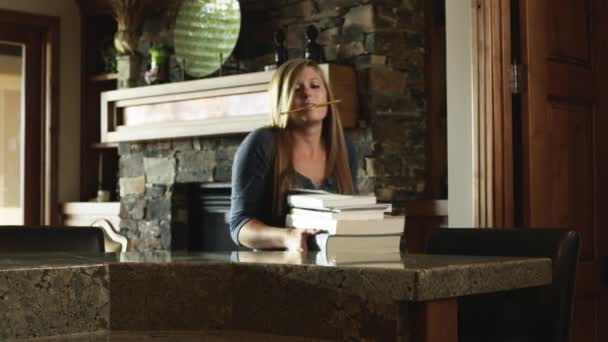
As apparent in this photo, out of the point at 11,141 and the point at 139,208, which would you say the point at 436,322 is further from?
the point at 11,141

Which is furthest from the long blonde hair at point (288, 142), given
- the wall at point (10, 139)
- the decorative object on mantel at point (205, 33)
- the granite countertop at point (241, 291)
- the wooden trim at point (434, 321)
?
A: the wall at point (10, 139)

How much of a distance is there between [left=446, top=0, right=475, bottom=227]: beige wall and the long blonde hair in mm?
808

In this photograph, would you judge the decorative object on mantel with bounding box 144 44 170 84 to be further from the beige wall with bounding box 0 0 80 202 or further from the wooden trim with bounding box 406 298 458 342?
the wooden trim with bounding box 406 298 458 342

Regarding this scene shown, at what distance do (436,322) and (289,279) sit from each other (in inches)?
Result: 9.5

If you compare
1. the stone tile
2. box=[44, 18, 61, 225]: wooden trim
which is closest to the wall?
box=[44, 18, 61, 225]: wooden trim

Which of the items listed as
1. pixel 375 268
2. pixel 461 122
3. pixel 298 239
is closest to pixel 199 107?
pixel 461 122

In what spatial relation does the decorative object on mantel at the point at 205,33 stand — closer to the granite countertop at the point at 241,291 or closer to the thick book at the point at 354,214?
the thick book at the point at 354,214

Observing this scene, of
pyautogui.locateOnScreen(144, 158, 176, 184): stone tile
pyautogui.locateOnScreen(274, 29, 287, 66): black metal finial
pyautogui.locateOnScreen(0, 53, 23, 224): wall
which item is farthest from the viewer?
pyautogui.locateOnScreen(0, 53, 23, 224): wall

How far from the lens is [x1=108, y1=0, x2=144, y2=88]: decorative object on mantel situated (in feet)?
18.4

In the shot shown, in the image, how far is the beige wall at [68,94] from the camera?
6.32 meters

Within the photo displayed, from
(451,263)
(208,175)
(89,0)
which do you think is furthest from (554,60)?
(89,0)

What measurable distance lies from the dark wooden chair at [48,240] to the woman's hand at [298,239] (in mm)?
418

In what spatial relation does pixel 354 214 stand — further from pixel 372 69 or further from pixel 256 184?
pixel 372 69

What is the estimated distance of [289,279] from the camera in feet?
4.32
